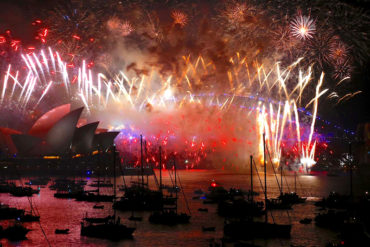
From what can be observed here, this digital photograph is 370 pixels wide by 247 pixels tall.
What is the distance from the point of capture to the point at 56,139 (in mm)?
108000

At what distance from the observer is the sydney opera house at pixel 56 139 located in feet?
342

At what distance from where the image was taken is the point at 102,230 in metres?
47.0

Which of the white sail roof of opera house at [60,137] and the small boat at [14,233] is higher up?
the white sail roof of opera house at [60,137]

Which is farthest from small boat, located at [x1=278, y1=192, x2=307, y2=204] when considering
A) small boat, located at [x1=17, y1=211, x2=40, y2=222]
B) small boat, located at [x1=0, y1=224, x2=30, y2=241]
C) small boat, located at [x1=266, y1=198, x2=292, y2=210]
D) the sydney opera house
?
the sydney opera house

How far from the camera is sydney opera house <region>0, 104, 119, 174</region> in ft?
342

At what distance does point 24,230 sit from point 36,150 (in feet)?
225

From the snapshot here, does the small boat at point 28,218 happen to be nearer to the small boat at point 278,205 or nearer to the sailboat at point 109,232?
the sailboat at point 109,232

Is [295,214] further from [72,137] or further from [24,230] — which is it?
[72,137]

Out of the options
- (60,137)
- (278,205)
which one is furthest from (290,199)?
(60,137)

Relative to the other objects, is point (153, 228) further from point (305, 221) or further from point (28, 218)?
point (305, 221)

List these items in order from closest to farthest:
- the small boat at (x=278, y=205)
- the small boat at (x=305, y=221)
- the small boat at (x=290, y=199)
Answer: the small boat at (x=305, y=221)
the small boat at (x=278, y=205)
the small boat at (x=290, y=199)

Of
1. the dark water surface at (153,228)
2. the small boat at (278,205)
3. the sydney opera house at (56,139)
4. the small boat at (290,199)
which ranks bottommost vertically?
the dark water surface at (153,228)

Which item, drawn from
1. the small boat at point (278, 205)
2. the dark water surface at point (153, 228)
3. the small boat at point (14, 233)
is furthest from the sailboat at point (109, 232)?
the small boat at point (278, 205)

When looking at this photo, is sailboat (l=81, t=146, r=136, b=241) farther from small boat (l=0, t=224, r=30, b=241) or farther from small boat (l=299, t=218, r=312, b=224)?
small boat (l=299, t=218, r=312, b=224)
